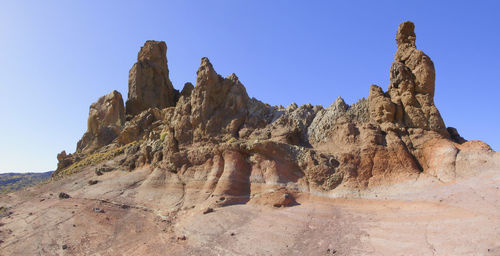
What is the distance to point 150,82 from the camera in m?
42.4

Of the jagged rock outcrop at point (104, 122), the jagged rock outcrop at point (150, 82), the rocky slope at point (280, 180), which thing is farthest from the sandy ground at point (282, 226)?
the jagged rock outcrop at point (150, 82)

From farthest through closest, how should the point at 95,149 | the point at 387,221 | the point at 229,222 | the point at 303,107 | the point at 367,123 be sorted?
the point at 95,149 → the point at 303,107 → the point at 367,123 → the point at 229,222 → the point at 387,221

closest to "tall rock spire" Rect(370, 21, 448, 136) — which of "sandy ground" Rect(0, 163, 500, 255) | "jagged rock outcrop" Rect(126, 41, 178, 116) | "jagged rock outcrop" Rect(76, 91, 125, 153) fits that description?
"sandy ground" Rect(0, 163, 500, 255)

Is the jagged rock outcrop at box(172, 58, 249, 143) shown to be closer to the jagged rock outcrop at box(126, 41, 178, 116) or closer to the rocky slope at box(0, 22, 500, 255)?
the rocky slope at box(0, 22, 500, 255)

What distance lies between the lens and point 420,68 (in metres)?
18.3

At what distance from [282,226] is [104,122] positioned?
33.3 m

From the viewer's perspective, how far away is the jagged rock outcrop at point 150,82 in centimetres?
4144

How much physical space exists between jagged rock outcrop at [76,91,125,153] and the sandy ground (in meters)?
20.2

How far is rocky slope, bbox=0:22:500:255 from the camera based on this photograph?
12.8m

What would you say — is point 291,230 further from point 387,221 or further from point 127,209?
point 127,209

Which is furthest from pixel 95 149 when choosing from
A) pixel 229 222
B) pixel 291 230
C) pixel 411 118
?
pixel 411 118

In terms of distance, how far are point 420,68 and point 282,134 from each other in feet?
28.3

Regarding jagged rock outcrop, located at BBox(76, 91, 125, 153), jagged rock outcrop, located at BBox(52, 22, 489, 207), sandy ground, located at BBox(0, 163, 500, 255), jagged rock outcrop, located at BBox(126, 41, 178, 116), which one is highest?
jagged rock outcrop, located at BBox(126, 41, 178, 116)

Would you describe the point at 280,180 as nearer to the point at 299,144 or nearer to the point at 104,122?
the point at 299,144
